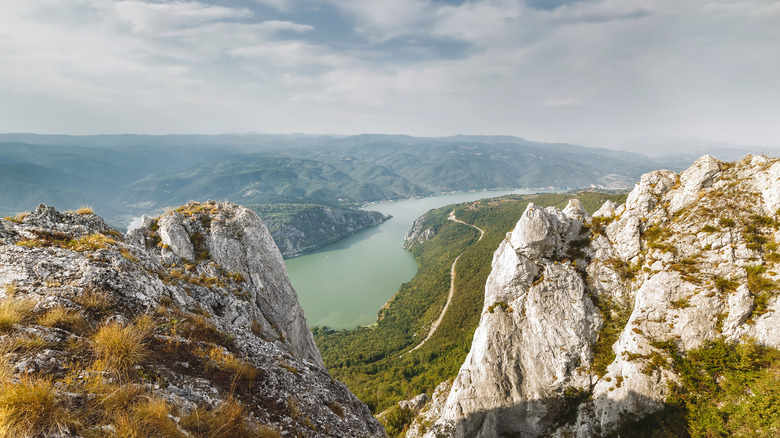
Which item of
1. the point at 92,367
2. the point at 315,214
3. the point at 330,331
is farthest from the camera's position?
the point at 315,214

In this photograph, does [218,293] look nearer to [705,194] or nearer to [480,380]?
[480,380]

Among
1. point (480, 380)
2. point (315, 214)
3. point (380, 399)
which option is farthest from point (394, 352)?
point (315, 214)

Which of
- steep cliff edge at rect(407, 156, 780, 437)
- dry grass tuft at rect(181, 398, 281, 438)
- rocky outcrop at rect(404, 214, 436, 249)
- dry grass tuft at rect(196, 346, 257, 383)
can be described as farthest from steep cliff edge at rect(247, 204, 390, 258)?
dry grass tuft at rect(181, 398, 281, 438)

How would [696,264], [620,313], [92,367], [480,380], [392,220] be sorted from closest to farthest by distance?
1. [92,367]
2. [696,264]
3. [620,313]
4. [480,380]
5. [392,220]

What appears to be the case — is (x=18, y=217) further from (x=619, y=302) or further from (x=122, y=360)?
(x=619, y=302)

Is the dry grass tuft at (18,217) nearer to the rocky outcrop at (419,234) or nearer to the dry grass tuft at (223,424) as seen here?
the dry grass tuft at (223,424)

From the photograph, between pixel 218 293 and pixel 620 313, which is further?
pixel 620 313

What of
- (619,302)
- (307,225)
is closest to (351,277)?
(307,225)
